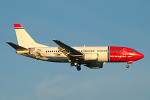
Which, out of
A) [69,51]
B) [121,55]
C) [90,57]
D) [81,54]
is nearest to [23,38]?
[69,51]

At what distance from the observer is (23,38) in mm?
69688

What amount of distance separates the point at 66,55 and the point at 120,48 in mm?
11164

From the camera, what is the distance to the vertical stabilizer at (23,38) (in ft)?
226

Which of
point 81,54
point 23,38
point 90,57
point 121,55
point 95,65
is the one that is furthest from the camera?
point 23,38

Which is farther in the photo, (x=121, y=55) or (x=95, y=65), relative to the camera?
(x=95, y=65)

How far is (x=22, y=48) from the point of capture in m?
64.9

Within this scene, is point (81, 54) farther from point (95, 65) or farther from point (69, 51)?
point (95, 65)

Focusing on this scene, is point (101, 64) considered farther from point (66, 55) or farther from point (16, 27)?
point (16, 27)

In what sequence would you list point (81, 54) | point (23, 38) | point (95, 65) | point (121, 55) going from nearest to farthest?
point (81, 54)
point (121, 55)
point (95, 65)
point (23, 38)

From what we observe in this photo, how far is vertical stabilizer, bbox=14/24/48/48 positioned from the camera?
68.9 meters

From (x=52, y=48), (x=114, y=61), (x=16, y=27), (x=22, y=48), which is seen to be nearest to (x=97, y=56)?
(x=114, y=61)

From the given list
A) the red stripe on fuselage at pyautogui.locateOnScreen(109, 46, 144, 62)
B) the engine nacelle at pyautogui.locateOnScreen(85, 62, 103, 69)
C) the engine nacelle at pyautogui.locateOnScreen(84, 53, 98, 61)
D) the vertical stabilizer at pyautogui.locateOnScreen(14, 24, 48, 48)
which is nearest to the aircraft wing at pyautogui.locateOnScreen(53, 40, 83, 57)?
the engine nacelle at pyautogui.locateOnScreen(84, 53, 98, 61)

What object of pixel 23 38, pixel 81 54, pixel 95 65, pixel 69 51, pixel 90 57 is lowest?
pixel 95 65

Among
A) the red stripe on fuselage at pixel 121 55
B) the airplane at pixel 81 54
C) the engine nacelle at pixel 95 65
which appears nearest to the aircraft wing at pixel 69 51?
the airplane at pixel 81 54
